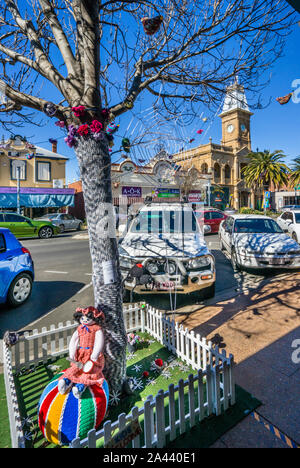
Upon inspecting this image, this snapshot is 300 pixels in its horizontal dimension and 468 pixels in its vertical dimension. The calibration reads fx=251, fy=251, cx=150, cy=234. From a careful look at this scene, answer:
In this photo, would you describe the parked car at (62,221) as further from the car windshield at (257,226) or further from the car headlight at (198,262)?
the car headlight at (198,262)

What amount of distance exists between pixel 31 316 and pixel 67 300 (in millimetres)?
1009

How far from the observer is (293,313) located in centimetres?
478

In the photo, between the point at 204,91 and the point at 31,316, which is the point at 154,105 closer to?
the point at 204,91

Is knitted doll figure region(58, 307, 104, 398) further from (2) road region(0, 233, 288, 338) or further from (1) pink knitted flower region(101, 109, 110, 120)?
(2) road region(0, 233, 288, 338)

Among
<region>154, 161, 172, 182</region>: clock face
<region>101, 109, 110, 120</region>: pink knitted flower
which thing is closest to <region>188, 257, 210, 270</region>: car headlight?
<region>154, 161, 172, 182</region>: clock face

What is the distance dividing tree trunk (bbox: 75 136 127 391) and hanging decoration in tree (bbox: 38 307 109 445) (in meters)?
0.21

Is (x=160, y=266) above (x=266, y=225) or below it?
below

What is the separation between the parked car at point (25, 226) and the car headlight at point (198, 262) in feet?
43.1

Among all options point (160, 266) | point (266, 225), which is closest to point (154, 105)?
point (160, 266)

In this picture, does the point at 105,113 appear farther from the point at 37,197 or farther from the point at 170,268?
the point at 37,197

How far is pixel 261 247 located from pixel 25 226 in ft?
45.7

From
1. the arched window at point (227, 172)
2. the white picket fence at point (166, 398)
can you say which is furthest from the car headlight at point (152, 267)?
the arched window at point (227, 172)

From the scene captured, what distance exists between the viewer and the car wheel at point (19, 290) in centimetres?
521

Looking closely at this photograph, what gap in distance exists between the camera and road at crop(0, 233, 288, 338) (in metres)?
4.94
